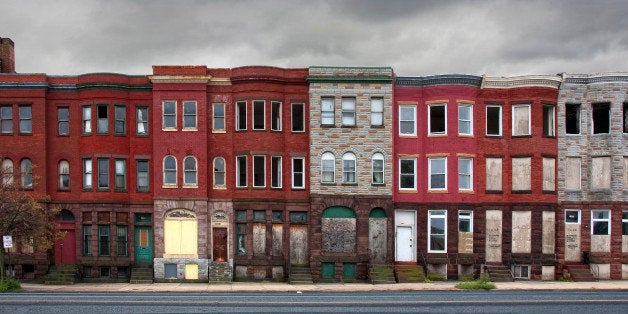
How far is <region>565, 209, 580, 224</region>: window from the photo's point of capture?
114 ft

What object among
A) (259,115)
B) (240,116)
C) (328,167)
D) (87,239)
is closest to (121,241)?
(87,239)

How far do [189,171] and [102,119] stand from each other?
589cm

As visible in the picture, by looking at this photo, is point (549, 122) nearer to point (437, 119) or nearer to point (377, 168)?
point (437, 119)

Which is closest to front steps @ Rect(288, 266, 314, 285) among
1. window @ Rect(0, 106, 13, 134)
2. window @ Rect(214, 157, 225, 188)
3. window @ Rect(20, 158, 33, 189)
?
window @ Rect(214, 157, 225, 188)

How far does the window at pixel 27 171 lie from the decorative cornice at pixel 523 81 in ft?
86.9

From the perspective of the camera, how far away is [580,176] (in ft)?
114

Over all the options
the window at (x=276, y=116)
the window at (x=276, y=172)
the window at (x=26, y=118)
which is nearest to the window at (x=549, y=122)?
the window at (x=276, y=116)

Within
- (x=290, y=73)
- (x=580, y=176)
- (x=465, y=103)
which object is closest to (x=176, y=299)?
(x=290, y=73)

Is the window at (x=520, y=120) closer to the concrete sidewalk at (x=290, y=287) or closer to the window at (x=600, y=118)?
the window at (x=600, y=118)

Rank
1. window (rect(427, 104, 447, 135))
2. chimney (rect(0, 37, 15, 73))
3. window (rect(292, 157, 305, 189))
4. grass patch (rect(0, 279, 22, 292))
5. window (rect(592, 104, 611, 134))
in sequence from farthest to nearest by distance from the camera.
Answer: chimney (rect(0, 37, 15, 73))
window (rect(592, 104, 611, 134))
window (rect(427, 104, 447, 135))
window (rect(292, 157, 305, 189))
grass patch (rect(0, 279, 22, 292))

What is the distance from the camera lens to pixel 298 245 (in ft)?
111

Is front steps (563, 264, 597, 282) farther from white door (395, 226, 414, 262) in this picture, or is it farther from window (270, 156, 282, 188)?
window (270, 156, 282, 188)

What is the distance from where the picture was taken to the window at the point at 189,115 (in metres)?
33.5

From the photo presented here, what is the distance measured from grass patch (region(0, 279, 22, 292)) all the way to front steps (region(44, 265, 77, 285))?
6.78ft
